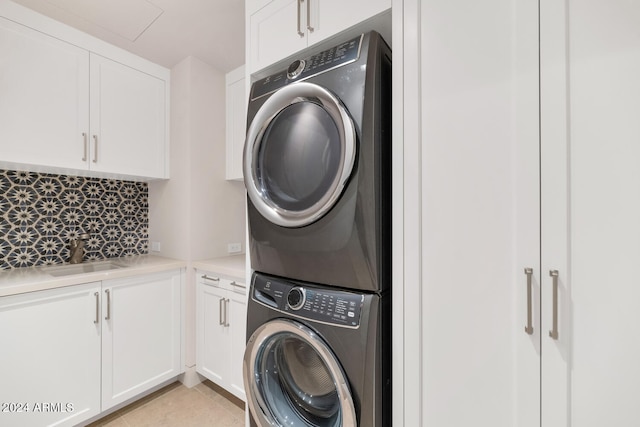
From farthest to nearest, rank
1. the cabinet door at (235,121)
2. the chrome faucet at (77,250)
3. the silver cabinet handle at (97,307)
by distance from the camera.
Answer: the cabinet door at (235,121) → the chrome faucet at (77,250) → the silver cabinet handle at (97,307)

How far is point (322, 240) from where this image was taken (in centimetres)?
95

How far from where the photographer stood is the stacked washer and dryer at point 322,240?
874mm

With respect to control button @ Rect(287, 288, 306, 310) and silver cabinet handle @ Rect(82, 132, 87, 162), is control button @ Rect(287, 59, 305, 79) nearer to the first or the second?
control button @ Rect(287, 288, 306, 310)

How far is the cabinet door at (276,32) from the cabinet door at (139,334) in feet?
5.30

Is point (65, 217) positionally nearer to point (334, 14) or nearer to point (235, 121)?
point (235, 121)

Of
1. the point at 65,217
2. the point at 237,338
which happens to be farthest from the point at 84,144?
the point at 237,338

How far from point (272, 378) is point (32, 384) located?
1.37 metres

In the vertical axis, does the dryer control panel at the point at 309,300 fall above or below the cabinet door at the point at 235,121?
below
